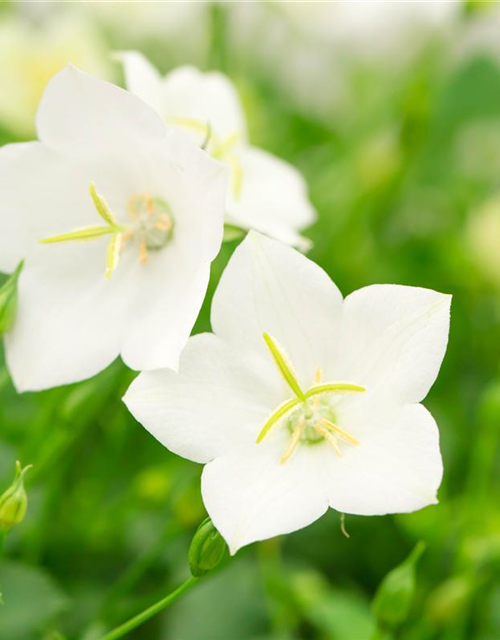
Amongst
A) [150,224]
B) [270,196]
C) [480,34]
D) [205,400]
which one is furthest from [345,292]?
[480,34]

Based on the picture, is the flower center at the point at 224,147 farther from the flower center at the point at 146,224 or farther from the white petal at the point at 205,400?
the white petal at the point at 205,400

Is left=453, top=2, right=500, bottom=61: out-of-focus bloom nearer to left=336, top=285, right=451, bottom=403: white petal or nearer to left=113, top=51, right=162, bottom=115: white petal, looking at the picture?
left=113, top=51, right=162, bottom=115: white petal

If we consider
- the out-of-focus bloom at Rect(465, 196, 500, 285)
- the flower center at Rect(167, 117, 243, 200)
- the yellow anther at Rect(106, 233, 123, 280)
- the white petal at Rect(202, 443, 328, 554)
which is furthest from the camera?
the out-of-focus bloom at Rect(465, 196, 500, 285)

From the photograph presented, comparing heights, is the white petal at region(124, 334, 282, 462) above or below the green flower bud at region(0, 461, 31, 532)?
above

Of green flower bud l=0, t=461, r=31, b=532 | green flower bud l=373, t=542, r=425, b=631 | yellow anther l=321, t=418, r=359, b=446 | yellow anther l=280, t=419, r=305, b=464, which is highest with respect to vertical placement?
yellow anther l=321, t=418, r=359, b=446

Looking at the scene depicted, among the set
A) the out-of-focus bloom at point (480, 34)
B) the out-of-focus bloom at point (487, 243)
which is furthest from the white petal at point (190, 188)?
the out-of-focus bloom at point (480, 34)

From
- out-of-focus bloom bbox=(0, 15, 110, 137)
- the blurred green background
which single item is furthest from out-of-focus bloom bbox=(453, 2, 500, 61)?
out-of-focus bloom bbox=(0, 15, 110, 137)
